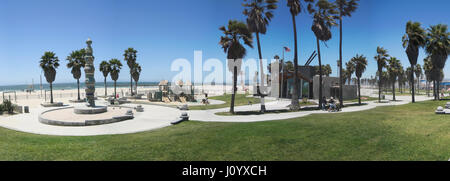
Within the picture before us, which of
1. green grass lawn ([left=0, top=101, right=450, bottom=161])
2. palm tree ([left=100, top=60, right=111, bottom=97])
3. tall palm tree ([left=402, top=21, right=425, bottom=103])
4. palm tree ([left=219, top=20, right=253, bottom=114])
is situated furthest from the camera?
palm tree ([left=100, top=60, right=111, bottom=97])

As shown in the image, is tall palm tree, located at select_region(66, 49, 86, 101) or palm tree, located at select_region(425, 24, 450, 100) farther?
tall palm tree, located at select_region(66, 49, 86, 101)

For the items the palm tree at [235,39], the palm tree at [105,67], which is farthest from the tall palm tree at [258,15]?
the palm tree at [105,67]

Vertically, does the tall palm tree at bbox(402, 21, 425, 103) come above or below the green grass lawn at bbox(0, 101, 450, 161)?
above

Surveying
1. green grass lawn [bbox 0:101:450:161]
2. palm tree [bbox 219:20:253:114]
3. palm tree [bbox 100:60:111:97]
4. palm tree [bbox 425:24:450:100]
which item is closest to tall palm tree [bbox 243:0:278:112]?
palm tree [bbox 219:20:253:114]

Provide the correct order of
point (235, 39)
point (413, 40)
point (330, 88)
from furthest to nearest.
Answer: point (330, 88)
point (413, 40)
point (235, 39)

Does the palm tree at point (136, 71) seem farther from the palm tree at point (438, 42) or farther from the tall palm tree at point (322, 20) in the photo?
the palm tree at point (438, 42)

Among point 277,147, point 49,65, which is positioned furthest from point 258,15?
point 49,65

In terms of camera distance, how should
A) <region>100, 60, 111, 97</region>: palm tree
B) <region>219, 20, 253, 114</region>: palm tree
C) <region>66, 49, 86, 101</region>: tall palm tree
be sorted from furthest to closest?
<region>100, 60, 111, 97</region>: palm tree → <region>66, 49, 86, 101</region>: tall palm tree → <region>219, 20, 253, 114</region>: palm tree

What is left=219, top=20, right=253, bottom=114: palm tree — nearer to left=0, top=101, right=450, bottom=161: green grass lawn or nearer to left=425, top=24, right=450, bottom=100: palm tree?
left=0, top=101, right=450, bottom=161: green grass lawn

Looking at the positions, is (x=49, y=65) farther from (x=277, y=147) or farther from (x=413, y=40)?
(x=413, y=40)
